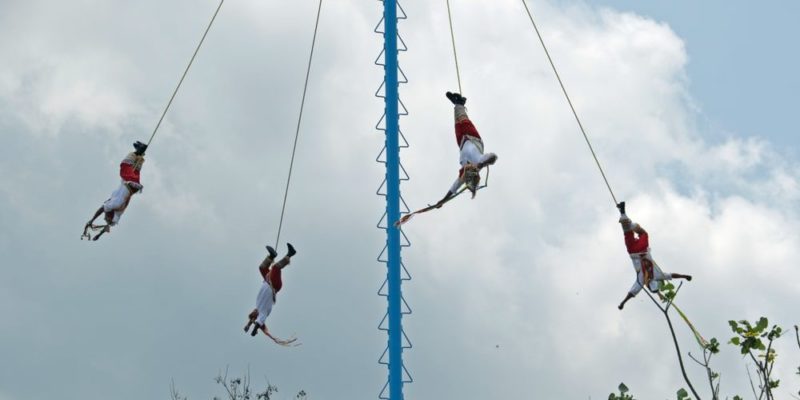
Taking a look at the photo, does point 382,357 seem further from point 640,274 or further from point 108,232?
point 108,232

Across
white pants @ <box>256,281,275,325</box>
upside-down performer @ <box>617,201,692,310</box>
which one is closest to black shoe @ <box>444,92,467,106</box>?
upside-down performer @ <box>617,201,692,310</box>

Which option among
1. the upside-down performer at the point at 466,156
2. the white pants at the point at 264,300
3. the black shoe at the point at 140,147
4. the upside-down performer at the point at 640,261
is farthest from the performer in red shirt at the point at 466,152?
the black shoe at the point at 140,147

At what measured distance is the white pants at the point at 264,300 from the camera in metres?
16.7

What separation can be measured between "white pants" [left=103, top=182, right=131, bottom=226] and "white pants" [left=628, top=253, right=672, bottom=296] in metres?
7.51

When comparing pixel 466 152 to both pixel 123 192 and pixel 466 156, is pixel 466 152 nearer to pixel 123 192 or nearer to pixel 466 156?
pixel 466 156

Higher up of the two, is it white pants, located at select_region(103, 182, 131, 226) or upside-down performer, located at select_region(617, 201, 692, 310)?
white pants, located at select_region(103, 182, 131, 226)

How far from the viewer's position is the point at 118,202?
17125 millimetres

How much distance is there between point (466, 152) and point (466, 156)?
7 cm

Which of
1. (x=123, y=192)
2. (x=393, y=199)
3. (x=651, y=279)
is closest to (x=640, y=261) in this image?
(x=651, y=279)

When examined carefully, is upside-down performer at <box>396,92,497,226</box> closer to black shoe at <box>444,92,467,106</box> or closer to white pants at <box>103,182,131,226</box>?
black shoe at <box>444,92,467,106</box>

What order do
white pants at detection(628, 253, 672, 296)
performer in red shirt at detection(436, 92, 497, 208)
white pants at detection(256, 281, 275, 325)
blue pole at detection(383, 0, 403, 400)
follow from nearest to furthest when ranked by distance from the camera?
white pants at detection(628, 253, 672, 296), performer in red shirt at detection(436, 92, 497, 208), blue pole at detection(383, 0, 403, 400), white pants at detection(256, 281, 275, 325)

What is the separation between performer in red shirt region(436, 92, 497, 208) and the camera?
14875 mm

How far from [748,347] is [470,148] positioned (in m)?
4.42

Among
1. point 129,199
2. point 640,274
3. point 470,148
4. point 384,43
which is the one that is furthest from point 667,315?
point 129,199
